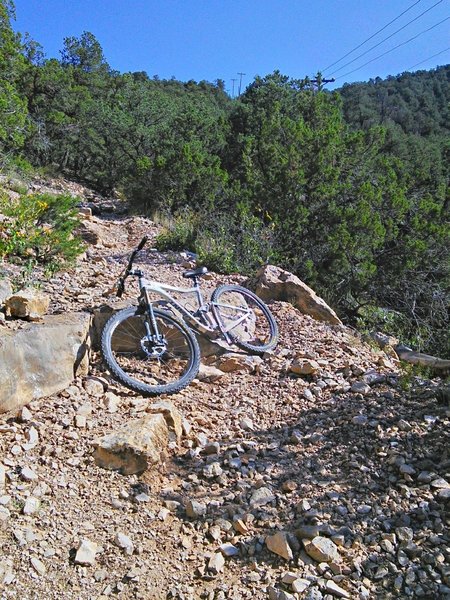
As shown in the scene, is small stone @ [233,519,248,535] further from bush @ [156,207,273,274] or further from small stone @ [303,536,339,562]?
bush @ [156,207,273,274]

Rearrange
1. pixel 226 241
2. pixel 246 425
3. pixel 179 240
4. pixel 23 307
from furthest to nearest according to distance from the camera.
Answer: pixel 179 240 < pixel 226 241 < pixel 23 307 < pixel 246 425

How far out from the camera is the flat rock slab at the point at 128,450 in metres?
2.72

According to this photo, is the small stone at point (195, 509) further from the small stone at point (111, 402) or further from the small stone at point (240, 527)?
the small stone at point (111, 402)

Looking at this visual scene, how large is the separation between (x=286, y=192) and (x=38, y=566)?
797 cm

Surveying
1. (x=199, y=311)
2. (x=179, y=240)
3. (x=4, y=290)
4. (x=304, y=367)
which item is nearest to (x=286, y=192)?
(x=179, y=240)

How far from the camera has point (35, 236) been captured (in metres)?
5.23

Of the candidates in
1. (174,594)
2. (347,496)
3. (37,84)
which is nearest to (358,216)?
(347,496)

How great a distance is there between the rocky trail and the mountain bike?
156mm

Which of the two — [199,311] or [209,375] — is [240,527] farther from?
[199,311]

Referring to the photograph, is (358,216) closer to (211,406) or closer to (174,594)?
(211,406)

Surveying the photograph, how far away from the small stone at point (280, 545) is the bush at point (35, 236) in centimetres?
361

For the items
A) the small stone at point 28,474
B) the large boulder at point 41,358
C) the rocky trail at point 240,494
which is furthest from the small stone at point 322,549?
the large boulder at point 41,358

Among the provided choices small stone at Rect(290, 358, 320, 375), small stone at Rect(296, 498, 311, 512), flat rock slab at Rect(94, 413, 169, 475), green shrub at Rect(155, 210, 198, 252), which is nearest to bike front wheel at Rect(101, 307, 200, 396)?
flat rock slab at Rect(94, 413, 169, 475)

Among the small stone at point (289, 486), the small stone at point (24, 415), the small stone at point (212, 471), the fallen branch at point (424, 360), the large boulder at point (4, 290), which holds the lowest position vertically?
the small stone at point (289, 486)
